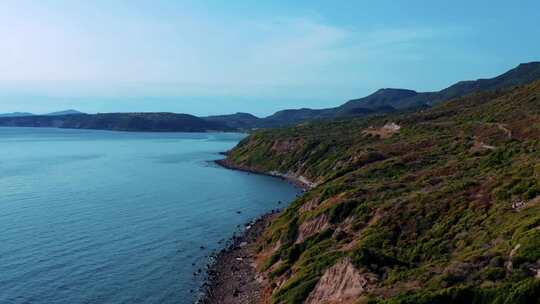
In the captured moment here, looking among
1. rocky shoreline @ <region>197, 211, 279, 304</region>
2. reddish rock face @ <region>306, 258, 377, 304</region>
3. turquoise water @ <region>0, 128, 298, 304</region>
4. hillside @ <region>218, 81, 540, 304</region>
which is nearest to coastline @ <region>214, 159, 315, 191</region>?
turquoise water @ <region>0, 128, 298, 304</region>

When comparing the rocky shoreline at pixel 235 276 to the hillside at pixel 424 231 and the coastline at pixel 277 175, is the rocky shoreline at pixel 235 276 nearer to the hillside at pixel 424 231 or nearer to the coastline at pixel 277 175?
the hillside at pixel 424 231

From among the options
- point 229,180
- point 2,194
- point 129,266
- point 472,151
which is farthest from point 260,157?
point 129,266

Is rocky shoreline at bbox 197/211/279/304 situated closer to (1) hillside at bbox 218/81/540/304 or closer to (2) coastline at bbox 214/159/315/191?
(1) hillside at bbox 218/81/540/304

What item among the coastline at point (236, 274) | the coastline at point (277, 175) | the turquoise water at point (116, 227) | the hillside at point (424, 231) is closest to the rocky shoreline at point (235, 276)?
the coastline at point (236, 274)

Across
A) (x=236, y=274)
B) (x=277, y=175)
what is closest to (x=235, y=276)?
(x=236, y=274)

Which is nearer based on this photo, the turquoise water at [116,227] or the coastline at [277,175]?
the turquoise water at [116,227]
